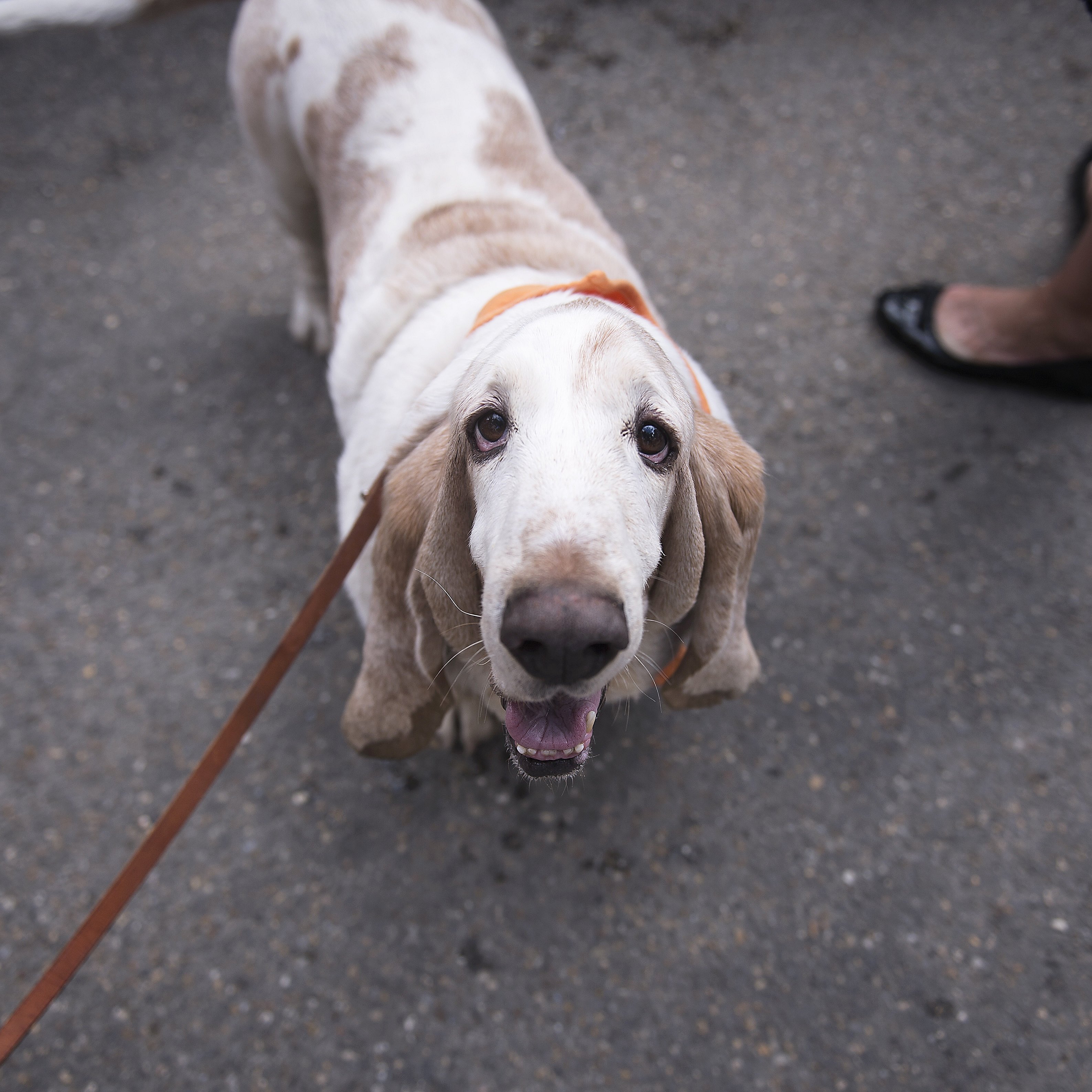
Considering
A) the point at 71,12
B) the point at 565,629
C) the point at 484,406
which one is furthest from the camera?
the point at 71,12

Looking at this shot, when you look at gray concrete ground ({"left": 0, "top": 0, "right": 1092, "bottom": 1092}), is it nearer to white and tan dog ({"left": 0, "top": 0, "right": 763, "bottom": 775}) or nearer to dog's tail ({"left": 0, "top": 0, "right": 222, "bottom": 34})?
white and tan dog ({"left": 0, "top": 0, "right": 763, "bottom": 775})

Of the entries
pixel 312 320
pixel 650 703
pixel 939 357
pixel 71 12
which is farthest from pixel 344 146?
pixel 939 357

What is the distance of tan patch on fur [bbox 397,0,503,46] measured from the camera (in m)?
2.15

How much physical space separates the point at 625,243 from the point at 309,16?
1367 mm

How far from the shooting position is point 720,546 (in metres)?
1.45

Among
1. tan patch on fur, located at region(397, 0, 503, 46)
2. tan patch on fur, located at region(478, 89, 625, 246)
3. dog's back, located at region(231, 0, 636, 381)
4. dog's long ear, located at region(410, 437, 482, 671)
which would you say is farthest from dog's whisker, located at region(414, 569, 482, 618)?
tan patch on fur, located at region(397, 0, 503, 46)

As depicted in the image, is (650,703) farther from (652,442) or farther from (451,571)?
(652,442)

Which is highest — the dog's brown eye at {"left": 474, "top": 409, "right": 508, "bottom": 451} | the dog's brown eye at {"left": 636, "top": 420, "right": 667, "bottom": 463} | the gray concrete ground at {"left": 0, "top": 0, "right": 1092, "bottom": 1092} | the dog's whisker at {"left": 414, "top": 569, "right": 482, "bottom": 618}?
the dog's brown eye at {"left": 636, "top": 420, "right": 667, "bottom": 463}

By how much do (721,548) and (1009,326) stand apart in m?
1.94

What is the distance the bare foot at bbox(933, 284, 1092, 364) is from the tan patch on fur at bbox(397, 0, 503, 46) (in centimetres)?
182

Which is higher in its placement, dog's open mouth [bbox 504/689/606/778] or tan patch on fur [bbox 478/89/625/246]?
tan patch on fur [bbox 478/89/625/246]

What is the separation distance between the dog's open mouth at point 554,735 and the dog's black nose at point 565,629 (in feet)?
0.84

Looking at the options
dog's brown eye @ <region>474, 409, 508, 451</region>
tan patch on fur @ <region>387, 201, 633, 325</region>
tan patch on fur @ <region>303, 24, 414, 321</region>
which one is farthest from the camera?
tan patch on fur @ <region>303, 24, 414, 321</region>

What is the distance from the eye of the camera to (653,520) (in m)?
1.21
